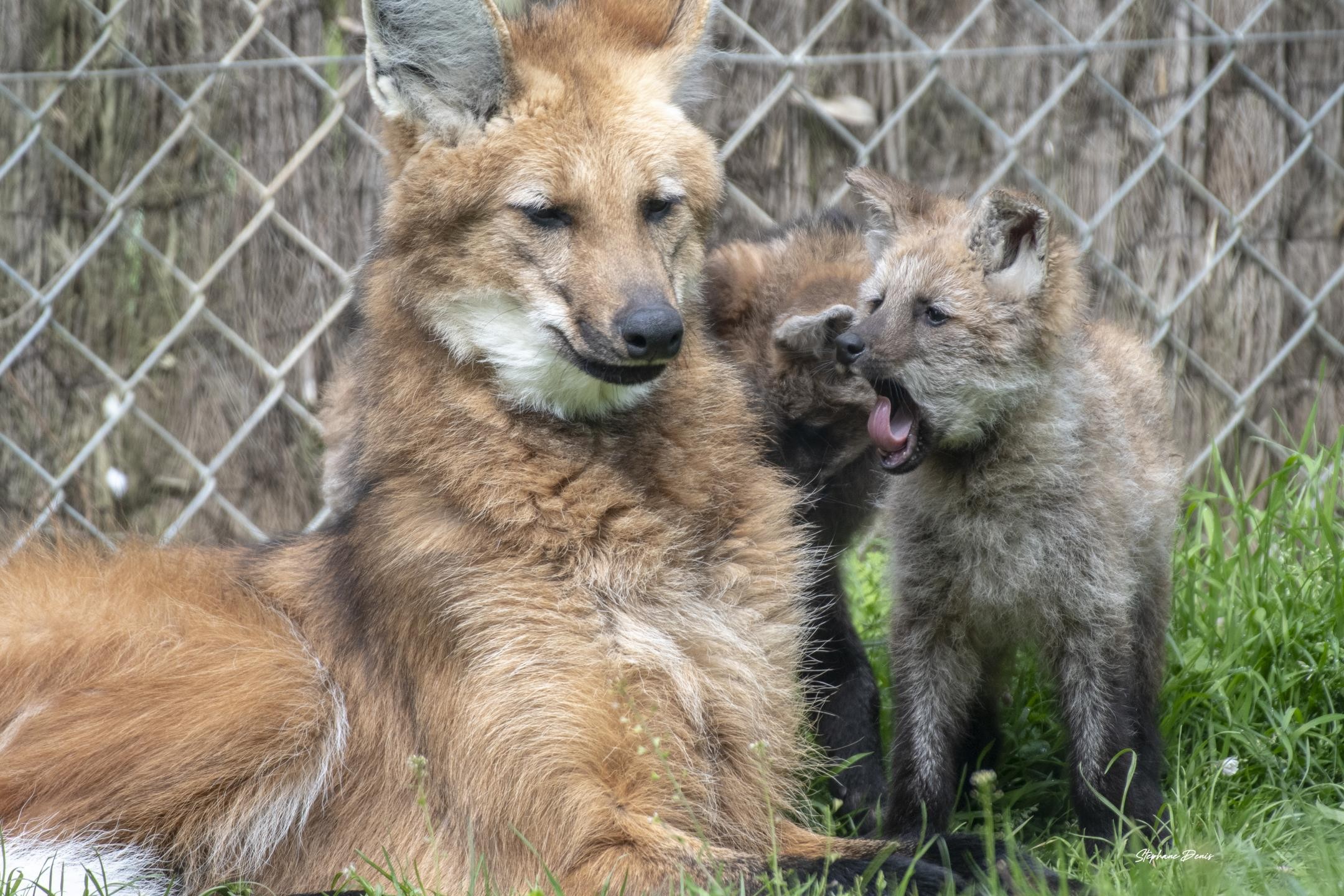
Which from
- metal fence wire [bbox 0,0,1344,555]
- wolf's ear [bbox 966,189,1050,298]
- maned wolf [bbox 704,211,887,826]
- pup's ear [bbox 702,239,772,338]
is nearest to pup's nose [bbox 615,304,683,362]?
maned wolf [bbox 704,211,887,826]

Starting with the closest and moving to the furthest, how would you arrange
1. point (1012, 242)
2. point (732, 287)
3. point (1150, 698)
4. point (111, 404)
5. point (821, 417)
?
point (1012, 242)
point (1150, 698)
point (821, 417)
point (732, 287)
point (111, 404)

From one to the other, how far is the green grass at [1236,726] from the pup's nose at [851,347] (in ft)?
3.05

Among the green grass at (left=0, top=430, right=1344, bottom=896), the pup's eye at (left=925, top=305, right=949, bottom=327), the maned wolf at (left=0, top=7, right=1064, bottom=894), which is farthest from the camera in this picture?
the pup's eye at (left=925, top=305, right=949, bottom=327)

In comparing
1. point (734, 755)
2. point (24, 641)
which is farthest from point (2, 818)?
point (734, 755)

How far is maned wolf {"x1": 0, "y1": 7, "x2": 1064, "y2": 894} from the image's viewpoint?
103 inches

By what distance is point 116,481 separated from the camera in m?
4.80

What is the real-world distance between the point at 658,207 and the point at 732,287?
0.77m

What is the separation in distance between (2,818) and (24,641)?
0.39 m

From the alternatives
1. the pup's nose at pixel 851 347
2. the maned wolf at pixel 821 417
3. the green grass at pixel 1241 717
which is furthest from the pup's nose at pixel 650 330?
the green grass at pixel 1241 717

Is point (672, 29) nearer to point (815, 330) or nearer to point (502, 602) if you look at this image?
point (815, 330)

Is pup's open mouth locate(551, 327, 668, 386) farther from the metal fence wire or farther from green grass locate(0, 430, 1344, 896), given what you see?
the metal fence wire

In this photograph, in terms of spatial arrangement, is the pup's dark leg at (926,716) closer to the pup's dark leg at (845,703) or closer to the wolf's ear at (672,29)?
the pup's dark leg at (845,703)

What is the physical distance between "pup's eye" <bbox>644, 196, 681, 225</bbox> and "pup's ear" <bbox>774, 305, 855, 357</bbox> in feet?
1.71

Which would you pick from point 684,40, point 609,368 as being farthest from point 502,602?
point 684,40
